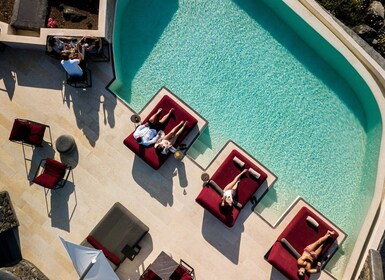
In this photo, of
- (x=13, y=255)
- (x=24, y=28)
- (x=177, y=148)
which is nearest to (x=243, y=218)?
(x=177, y=148)

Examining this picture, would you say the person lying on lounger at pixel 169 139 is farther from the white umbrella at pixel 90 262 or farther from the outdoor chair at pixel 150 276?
the outdoor chair at pixel 150 276

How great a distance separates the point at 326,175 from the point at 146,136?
6.66 m

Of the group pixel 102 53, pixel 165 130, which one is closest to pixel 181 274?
pixel 165 130

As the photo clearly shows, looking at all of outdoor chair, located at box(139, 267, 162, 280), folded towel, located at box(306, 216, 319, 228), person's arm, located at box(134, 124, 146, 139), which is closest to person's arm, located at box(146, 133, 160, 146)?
person's arm, located at box(134, 124, 146, 139)

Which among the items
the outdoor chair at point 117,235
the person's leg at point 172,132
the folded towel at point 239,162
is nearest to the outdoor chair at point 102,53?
the person's leg at point 172,132

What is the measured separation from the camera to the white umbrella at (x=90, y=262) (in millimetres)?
10680

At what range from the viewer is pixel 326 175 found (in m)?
13.1

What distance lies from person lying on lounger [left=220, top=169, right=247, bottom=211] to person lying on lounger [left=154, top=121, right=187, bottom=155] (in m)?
2.21

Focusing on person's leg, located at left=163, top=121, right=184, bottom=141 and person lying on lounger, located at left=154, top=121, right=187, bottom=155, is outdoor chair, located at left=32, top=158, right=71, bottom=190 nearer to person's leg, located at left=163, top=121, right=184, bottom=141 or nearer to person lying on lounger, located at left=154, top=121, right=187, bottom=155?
person lying on lounger, located at left=154, top=121, right=187, bottom=155

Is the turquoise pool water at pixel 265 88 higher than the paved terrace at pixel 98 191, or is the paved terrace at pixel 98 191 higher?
the turquoise pool water at pixel 265 88

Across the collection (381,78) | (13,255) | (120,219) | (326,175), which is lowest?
(13,255)

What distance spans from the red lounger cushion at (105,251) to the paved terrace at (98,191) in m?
0.68

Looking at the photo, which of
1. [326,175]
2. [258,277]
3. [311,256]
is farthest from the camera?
[326,175]

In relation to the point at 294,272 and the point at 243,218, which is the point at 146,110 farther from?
the point at 294,272
